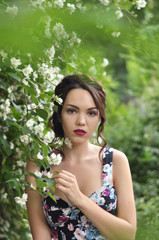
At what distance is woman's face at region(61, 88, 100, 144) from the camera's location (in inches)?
71.3

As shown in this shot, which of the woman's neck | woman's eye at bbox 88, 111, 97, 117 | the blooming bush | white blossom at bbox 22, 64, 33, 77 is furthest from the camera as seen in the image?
the woman's neck

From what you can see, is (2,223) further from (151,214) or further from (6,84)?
(151,214)

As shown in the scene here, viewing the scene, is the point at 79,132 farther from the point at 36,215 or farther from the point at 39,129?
the point at 36,215

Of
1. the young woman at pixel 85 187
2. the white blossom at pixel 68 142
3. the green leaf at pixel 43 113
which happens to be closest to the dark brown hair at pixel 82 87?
the young woman at pixel 85 187

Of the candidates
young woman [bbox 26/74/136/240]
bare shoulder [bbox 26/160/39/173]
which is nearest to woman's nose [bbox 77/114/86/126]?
young woman [bbox 26/74/136/240]

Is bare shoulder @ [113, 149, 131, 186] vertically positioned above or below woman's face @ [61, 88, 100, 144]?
below

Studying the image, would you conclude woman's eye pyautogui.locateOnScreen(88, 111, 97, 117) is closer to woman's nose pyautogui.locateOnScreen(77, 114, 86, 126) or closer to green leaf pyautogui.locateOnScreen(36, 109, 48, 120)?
woman's nose pyautogui.locateOnScreen(77, 114, 86, 126)

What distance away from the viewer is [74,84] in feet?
6.18

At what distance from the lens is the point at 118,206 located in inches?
72.9

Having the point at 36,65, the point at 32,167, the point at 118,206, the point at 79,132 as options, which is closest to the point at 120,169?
the point at 118,206

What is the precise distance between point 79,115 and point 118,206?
1.65 feet

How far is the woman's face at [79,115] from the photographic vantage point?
1812mm

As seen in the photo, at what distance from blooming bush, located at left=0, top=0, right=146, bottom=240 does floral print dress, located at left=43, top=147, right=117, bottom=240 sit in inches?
4.7

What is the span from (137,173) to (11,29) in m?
6.08
